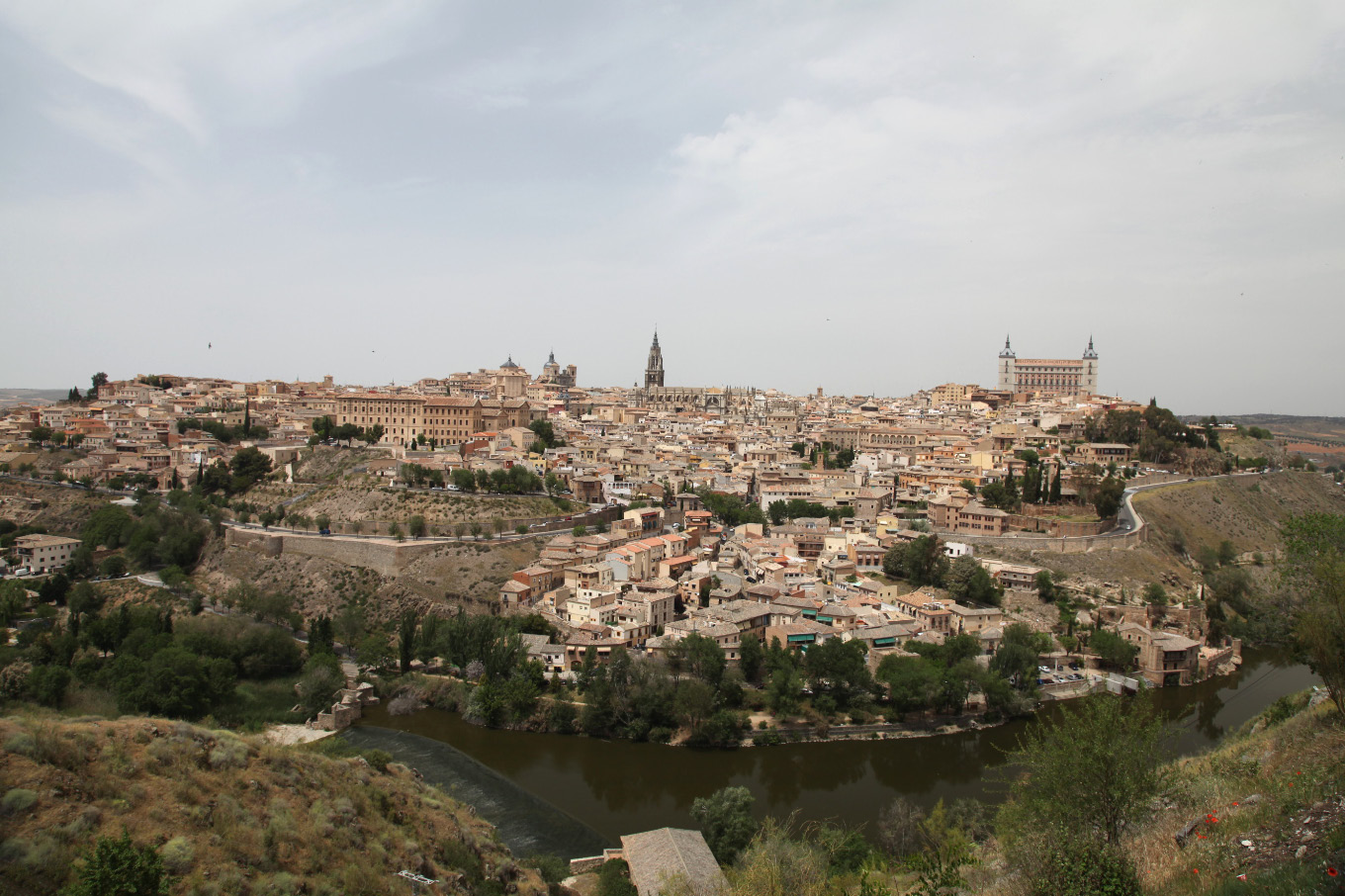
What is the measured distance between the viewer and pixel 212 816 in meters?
5.96

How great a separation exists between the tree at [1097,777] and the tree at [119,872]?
220 inches

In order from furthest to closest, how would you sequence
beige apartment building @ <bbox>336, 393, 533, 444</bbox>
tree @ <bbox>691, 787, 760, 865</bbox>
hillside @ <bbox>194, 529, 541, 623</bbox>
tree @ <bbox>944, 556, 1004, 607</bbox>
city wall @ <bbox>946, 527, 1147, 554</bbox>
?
beige apartment building @ <bbox>336, 393, 533, 444</bbox>
city wall @ <bbox>946, 527, 1147, 554</bbox>
hillside @ <bbox>194, 529, 541, 623</bbox>
tree @ <bbox>944, 556, 1004, 607</bbox>
tree @ <bbox>691, 787, 760, 865</bbox>

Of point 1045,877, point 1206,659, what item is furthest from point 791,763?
point 1206,659

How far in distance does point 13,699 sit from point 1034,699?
17.4m

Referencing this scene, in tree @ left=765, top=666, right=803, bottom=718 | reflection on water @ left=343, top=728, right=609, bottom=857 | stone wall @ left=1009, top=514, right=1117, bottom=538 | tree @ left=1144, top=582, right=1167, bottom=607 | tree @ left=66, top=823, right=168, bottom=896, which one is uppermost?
tree @ left=66, top=823, right=168, bottom=896

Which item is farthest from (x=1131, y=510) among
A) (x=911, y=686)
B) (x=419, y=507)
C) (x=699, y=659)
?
(x=419, y=507)

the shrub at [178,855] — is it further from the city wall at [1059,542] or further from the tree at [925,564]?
the city wall at [1059,542]

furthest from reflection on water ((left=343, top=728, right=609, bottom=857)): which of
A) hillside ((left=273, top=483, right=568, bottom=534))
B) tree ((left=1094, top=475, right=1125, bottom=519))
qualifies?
tree ((left=1094, top=475, right=1125, bottom=519))

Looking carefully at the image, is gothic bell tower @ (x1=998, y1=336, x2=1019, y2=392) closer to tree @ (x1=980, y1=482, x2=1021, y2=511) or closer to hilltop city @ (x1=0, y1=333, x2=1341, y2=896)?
hilltop city @ (x1=0, y1=333, x2=1341, y2=896)

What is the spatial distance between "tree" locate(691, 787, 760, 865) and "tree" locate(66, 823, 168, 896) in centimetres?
638

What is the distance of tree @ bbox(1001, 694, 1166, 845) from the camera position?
201 inches

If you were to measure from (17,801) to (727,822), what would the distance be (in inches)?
285

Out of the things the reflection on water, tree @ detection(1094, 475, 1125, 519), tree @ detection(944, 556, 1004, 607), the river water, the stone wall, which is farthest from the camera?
tree @ detection(1094, 475, 1125, 519)

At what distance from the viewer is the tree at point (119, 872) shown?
187 inches
